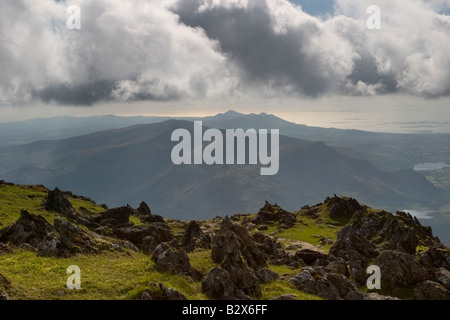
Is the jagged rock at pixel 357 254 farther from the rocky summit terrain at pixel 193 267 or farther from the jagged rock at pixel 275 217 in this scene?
the jagged rock at pixel 275 217

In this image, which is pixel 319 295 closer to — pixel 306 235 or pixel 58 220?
pixel 58 220

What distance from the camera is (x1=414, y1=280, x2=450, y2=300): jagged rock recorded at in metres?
42.7

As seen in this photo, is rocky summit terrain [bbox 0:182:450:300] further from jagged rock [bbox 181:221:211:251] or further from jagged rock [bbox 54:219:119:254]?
jagged rock [bbox 181:221:211:251]

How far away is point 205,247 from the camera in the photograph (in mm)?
70062

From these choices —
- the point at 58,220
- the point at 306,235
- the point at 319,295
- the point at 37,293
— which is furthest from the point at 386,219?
the point at 37,293

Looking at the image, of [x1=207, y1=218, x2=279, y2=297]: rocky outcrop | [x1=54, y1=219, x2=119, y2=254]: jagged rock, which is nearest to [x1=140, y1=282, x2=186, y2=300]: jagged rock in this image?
[x1=207, y1=218, x2=279, y2=297]: rocky outcrop

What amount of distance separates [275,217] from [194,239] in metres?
91.5

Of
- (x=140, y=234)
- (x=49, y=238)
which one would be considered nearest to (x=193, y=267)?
(x=49, y=238)

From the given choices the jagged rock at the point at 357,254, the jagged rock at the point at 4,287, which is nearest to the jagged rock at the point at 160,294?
the jagged rock at the point at 4,287

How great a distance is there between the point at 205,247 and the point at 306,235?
71055 millimetres

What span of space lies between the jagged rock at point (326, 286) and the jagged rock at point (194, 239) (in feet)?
108

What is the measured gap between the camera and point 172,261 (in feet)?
122

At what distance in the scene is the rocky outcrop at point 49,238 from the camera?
44.8 metres

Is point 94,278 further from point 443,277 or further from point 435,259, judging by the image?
point 435,259
